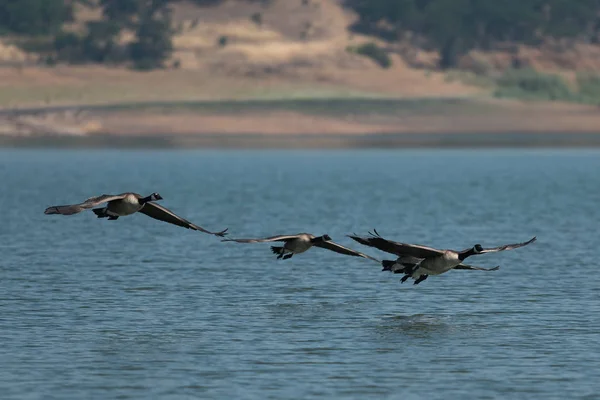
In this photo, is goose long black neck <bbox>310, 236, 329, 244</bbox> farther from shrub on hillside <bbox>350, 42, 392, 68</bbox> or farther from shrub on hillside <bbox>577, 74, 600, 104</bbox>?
shrub on hillside <bbox>350, 42, 392, 68</bbox>

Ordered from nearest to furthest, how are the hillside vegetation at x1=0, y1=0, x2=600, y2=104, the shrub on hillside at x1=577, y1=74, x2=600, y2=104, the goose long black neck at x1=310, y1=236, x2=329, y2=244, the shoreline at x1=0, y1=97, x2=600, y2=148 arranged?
the goose long black neck at x1=310, y1=236, x2=329, y2=244, the shoreline at x1=0, y1=97, x2=600, y2=148, the hillside vegetation at x1=0, y1=0, x2=600, y2=104, the shrub on hillside at x1=577, y1=74, x2=600, y2=104

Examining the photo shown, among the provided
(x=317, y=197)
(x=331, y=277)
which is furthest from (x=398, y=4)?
(x=331, y=277)

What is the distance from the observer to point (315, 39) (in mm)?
193125

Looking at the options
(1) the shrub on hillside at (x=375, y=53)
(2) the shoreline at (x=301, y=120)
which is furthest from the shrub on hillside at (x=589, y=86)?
(1) the shrub on hillside at (x=375, y=53)

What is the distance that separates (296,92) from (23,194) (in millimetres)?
81091

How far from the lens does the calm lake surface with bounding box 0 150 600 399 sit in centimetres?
2753

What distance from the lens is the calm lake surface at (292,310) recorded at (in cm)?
2753

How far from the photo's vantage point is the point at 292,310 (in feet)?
119

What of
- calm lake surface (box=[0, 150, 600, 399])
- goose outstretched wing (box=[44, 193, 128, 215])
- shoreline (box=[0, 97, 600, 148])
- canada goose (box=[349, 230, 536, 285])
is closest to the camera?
goose outstretched wing (box=[44, 193, 128, 215])

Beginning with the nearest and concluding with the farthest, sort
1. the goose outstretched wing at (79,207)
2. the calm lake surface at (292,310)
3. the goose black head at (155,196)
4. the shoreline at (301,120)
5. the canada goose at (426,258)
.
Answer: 1. the goose outstretched wing at (79,207)
2. the goose black head at (155,196)
3. the calm lake surface at (292,310)
4. the canada goose at (426,258)
5. the shoreline at (301,120)

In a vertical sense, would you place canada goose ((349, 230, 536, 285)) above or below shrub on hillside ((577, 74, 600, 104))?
above

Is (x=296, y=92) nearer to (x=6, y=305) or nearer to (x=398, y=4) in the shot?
(x=398, y=4)

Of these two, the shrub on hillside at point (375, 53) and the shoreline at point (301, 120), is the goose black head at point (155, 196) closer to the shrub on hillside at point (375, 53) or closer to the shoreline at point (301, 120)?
the shoreline at point (301, 120)

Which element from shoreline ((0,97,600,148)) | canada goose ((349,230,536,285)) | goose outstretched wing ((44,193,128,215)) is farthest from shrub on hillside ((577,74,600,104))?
goose outstretched wing ((44,193,128,215))
